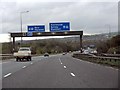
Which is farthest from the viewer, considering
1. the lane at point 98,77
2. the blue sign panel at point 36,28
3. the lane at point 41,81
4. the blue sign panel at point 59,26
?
the blue sign panel at point 36,28

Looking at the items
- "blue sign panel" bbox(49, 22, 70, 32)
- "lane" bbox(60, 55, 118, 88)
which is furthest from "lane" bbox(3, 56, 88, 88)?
"blue sign panel" bbox(49, 22, 70, 32)

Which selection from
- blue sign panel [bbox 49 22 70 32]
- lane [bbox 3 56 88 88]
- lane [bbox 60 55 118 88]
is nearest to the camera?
lane [bbox 3 56 88 88]

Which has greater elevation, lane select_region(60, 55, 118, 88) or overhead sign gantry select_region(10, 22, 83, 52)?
overhead sign gantry select_region(10, 22, 83, 52)

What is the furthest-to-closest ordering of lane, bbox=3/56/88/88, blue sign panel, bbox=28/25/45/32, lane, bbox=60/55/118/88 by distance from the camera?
blue sign panel, bbox=28/25/45/32 → lane, bbox=60/55/118/88 → lane, bbox=3/56/88/88

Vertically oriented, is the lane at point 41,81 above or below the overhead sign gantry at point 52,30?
below

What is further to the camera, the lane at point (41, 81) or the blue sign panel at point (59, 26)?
the blue sign panel at point (59, 26)

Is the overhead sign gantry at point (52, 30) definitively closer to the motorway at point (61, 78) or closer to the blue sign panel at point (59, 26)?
the blue sign panel at point (59, 26)

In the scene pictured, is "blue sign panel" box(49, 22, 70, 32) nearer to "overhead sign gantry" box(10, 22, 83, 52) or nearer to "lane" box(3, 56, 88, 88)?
"overhead sign gantry" box(10, 22, 83, 52)

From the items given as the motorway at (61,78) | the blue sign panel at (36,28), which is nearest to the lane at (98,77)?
the motorway at (61,78)

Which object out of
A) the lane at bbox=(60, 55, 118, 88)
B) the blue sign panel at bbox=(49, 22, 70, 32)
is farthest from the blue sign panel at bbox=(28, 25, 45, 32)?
the lane at bbox=(60, 55, 118, 88)

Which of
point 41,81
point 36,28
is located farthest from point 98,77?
point 36,28

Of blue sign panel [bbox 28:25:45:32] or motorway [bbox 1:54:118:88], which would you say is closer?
motorway [bbox 1:54:118:88]

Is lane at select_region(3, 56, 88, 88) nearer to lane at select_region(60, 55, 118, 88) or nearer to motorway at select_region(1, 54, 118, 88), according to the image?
motorway at select_region(1, 54, 118, 88)

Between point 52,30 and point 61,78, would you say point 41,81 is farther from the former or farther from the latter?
point 52,30
